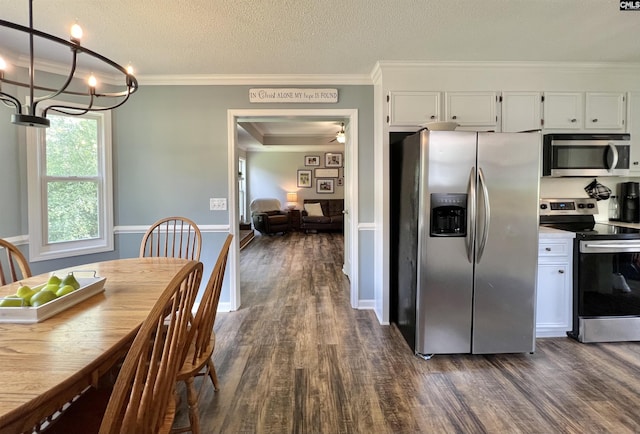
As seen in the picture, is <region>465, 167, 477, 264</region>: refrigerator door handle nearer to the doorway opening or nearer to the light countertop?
the light countertop

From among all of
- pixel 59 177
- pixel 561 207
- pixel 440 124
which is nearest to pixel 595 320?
pixel 561 207

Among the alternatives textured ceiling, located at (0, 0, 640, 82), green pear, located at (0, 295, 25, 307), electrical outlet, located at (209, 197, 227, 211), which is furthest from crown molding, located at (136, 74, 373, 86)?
green pear, located at (0, 295, 25, 307)

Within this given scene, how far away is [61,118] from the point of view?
296 centimetres

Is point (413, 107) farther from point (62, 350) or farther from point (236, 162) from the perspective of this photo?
point (62, 350)

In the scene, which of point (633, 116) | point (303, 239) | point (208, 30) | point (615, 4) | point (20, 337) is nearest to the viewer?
point (20, 337)

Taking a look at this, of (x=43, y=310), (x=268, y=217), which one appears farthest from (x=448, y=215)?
(x=268, y=217)

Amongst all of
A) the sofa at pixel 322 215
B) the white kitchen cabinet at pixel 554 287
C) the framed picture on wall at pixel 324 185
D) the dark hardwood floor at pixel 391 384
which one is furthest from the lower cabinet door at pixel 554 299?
the framed picture on wall at pixel 324 185

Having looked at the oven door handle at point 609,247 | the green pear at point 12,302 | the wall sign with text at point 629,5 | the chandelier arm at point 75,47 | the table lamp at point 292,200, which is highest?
the wall sign with text at point 629,5

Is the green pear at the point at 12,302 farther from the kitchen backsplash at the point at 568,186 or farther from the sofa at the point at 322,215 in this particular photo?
the sofa at the point at 322,215

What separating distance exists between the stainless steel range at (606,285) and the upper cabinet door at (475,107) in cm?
121

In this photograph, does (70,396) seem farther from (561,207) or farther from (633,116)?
(633,116)

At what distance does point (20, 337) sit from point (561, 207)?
12.7ft

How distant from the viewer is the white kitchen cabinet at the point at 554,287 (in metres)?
2.59

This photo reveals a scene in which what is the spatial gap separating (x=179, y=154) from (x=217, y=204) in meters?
0.64
